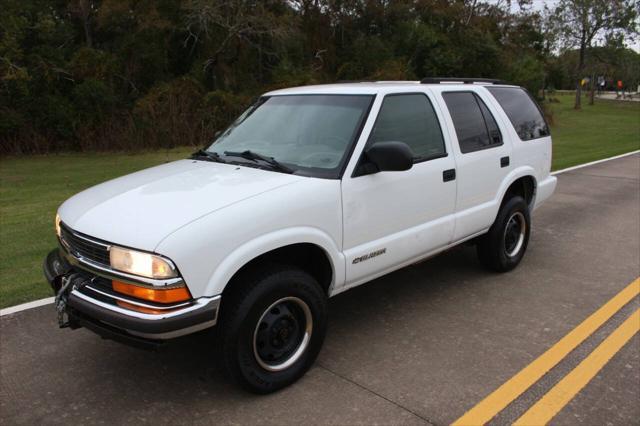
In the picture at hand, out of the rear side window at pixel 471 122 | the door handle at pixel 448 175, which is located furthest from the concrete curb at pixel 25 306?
the rear side window at pixel 471 122

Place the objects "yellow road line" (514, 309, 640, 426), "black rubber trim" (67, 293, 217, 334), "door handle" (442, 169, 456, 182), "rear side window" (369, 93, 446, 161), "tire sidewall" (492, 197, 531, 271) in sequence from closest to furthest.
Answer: "black rubber trim" (67, 293, 217, 334)
"yellow road line" (514, 309, 640, 426)
"rear side window" (369, 93, 446, 161)
"door handle" (442, 169, 456, 182)
"tire sidewall" (492, 197, 531, 271)

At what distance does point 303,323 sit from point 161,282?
1.07 meters

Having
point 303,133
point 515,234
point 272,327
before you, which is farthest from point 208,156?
point 515,234

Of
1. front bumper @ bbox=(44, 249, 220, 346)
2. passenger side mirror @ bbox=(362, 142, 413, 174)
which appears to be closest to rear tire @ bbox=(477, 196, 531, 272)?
passenger side mirror @ bbox=(362, 142, 413, 174)

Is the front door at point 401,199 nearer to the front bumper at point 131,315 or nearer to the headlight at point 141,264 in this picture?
the front bumper at point 131,315

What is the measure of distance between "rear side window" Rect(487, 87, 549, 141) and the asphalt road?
1.46 m

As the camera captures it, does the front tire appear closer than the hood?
No

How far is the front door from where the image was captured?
153 inches

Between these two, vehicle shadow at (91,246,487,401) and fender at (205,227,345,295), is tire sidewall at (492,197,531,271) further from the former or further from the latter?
fender at (205,227,345,295)

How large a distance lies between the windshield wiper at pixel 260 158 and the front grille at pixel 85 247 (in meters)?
1.26

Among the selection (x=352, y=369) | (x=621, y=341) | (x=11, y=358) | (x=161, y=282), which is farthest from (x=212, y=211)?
(x=621, y=341)

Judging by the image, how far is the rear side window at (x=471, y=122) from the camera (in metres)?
4.93

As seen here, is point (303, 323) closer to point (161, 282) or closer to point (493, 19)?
point (161, 282)

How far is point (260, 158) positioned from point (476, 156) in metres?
2.05
